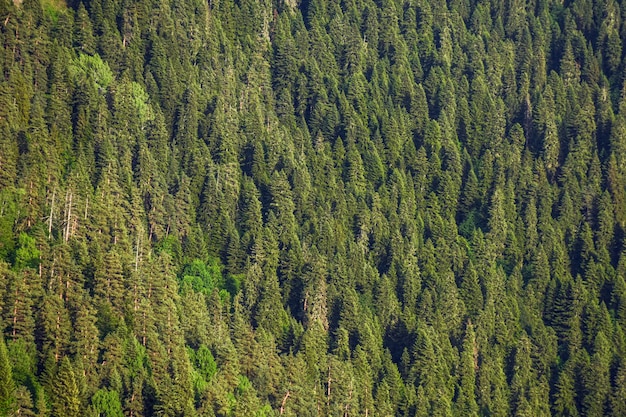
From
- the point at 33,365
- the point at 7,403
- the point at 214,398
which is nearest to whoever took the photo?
the point at 7,403

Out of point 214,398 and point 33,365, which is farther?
point 214,398

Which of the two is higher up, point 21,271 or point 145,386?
point 21,271

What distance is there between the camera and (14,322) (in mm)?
181750

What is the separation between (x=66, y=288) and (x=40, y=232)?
10.2m

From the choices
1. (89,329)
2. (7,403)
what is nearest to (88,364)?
(89,329)

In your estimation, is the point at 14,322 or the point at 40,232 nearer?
the point at 14,322

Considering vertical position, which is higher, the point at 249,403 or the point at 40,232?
the point at 40,232

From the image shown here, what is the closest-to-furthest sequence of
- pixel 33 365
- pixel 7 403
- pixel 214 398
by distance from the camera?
pixel 7 403, pixel 33 365, pixel 214 398

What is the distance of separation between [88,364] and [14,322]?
9.17 metres

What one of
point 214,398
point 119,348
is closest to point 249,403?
point 214,398

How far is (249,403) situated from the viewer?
193 m

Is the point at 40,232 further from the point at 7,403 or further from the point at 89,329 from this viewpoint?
the point at 7,403

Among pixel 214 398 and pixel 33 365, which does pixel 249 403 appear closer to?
pixel 214 398

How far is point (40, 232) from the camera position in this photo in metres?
198
